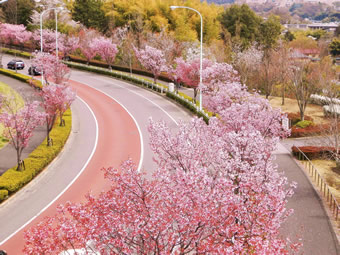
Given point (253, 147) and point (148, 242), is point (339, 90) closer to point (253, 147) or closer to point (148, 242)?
point (253, 147)

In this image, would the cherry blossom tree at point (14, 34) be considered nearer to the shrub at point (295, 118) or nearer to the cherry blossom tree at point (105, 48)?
the cherry blossom tree at point (105, 48)

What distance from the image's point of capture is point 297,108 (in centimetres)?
4847

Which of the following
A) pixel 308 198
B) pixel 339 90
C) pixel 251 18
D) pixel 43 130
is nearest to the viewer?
pixel 308 198

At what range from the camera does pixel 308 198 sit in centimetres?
2423

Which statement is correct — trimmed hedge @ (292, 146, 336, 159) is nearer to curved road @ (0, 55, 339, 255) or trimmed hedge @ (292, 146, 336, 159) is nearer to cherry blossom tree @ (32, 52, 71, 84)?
curved road @ (0, 55, 339, 255)

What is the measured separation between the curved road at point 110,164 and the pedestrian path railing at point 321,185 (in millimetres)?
588

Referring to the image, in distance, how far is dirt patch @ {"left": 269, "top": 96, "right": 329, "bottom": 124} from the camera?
43975 mm

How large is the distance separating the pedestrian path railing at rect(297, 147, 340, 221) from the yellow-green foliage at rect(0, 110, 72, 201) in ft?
55.9

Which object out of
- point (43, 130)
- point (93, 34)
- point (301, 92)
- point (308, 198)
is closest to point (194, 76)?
point (301, 92)

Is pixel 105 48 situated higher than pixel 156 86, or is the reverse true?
pixel 105 48

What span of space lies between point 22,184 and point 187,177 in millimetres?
15531

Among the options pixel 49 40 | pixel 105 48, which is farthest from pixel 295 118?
pixel 49 40

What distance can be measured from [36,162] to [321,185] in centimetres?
1745

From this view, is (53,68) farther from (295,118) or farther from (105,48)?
(295,118)
